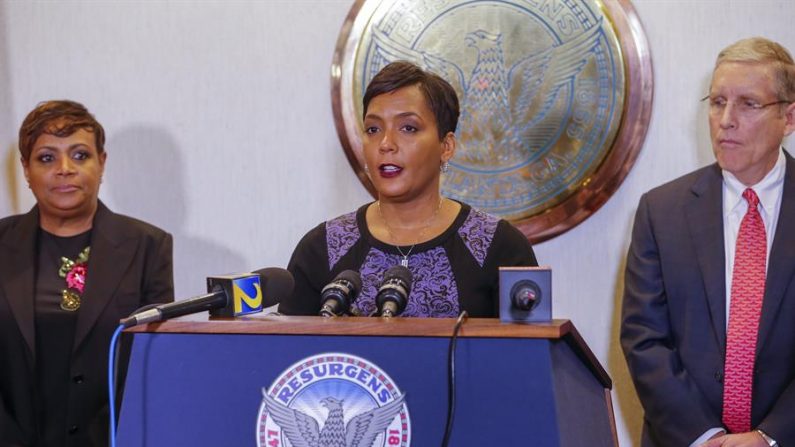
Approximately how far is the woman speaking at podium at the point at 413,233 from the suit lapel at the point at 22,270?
36.4 inches

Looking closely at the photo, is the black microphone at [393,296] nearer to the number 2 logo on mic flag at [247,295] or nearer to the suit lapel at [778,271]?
the number 2 logo on mic flag at [247,295]

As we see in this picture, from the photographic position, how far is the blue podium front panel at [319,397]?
1.30 metres

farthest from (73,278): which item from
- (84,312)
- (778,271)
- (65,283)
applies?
(778,271)

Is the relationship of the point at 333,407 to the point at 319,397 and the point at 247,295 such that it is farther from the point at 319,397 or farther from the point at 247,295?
the point at 247,295

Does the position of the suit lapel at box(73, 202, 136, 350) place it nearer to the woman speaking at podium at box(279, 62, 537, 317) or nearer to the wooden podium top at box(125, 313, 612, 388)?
the woman speaking at podium at box(279, 62, 537, 317)

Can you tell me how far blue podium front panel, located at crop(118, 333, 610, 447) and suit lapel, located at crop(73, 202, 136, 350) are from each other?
52.0 inches

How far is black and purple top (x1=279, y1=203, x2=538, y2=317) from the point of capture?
2104 millimetres

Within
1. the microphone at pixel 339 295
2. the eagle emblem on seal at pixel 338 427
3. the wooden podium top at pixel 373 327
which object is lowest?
the eagle emblem on seal at pixel 338 427

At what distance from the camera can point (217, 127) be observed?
3469 mm

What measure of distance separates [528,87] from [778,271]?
1157mm

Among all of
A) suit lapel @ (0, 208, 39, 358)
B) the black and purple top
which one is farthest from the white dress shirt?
suit lapel @ (0, 208, 39, 358)

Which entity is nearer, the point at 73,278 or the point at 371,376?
the point at 371,376

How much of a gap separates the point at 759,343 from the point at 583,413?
1102 millimetres

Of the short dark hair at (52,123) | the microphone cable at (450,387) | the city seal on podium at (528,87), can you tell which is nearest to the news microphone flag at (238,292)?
the microphone cable at (450,387)
